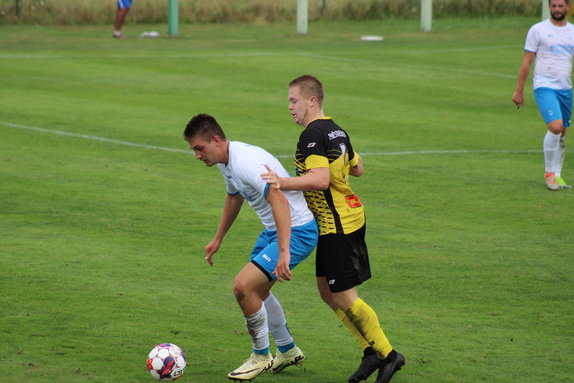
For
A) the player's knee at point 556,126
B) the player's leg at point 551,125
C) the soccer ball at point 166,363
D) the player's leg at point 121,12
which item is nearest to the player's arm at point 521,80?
the player's leg at point 551,125

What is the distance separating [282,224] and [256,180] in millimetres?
329

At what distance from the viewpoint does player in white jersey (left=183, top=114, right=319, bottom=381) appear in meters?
5.56

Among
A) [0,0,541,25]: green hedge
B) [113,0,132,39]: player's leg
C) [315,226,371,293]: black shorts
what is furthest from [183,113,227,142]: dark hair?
[0,0,541,25]: green hedge

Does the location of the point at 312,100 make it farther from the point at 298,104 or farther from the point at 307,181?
the point at 307,181

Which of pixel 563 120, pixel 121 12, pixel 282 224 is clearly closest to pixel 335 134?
pixel 282 224

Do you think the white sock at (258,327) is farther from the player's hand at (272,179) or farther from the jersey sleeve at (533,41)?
the jersey sleeve at (533,41)

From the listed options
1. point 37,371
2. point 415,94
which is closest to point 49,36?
point 415,94

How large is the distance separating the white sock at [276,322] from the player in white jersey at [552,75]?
674cm

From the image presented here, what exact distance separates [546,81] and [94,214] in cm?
609

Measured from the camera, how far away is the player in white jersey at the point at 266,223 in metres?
5.56

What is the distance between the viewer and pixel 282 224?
5527mm

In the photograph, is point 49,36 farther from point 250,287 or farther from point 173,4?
point 250,287

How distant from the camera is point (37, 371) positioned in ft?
19.3

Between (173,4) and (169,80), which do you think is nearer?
(169,80)
